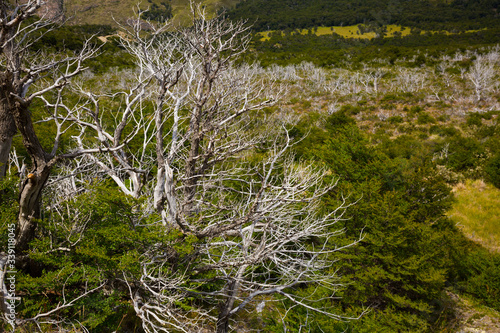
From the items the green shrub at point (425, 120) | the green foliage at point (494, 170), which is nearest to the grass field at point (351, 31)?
the green shrub at point (425, 120)

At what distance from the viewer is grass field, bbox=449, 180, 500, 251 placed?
39.7 feet

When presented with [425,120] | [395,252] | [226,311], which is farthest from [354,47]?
[226,311]

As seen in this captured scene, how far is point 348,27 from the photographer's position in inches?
4085

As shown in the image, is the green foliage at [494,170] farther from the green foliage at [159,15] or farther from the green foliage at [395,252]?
the green foliage at [159,15]

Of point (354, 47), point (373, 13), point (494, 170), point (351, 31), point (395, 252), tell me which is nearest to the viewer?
point (395, 252)

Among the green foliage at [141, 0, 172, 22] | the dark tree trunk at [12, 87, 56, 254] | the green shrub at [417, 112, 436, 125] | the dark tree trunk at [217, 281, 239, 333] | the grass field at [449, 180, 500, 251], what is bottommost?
the grass field at [449, 180, 500, 251]

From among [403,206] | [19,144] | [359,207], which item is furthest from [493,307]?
[19,144]

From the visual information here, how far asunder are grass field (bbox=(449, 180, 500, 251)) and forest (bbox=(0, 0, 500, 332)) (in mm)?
77

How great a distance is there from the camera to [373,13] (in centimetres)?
11231

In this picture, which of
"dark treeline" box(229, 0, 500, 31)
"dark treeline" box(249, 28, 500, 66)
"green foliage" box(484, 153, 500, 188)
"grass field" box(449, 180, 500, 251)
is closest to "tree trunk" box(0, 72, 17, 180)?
"grass field" box(449, 180, 500, 251)

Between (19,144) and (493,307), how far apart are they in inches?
666

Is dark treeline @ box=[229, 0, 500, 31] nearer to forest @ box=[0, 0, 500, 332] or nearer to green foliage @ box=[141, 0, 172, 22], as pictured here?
green foliage @ box=[141, 0, 172, 22]

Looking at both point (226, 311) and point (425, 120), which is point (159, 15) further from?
point (425, 120)

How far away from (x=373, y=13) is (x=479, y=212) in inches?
4856
